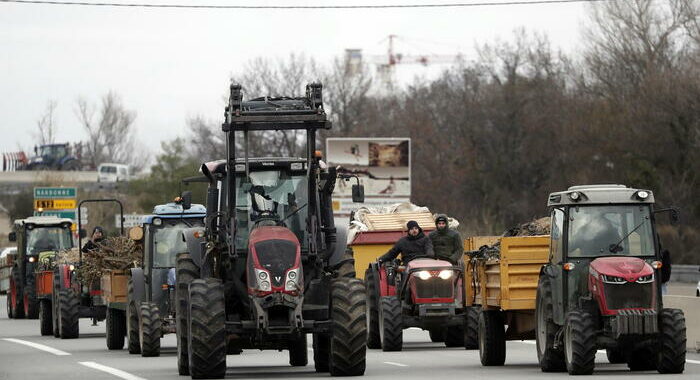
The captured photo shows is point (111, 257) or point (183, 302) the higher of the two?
point (111, 257)

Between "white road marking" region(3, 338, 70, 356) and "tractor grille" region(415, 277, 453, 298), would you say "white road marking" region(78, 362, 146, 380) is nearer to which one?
"white road marking" region(3, 338, 70, 356)

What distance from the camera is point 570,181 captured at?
266ft

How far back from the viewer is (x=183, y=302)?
20828mm

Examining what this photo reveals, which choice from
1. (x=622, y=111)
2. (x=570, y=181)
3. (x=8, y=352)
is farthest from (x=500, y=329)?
(x=570, y=181)

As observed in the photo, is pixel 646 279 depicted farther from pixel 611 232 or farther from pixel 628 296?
pixel 611 232

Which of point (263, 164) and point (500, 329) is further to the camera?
point (500, 329)

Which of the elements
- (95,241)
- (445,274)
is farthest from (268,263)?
(95,241)

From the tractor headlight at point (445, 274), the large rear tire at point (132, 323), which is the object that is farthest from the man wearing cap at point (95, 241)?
the tractor headlight at point (445, 274)

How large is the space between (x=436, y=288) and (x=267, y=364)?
130 inches

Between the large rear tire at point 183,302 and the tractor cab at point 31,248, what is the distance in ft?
76.1

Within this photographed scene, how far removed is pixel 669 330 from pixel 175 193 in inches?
Answer: 3248

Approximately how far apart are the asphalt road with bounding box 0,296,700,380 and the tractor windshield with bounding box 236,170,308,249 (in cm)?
189

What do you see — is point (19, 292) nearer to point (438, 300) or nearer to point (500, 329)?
point (438, 300)

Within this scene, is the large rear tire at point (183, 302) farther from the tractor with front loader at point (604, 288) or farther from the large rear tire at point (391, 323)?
the large rear tire at point (391, 323)
